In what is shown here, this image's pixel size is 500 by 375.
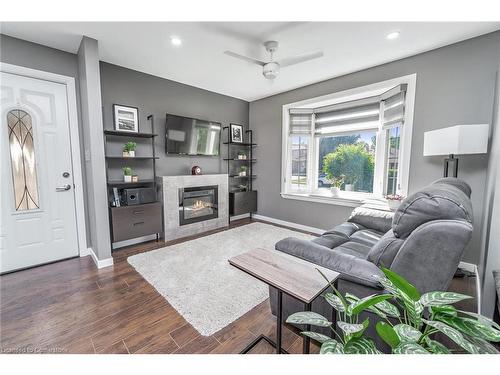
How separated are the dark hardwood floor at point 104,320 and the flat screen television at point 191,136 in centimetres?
212

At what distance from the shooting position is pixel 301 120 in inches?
163

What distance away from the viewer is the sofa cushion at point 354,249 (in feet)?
5.99

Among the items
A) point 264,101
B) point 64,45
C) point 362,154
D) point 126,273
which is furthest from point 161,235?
point 362,154

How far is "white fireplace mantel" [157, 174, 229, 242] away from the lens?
3.39 metres

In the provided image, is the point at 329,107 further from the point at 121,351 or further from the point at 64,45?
the point at 121,351

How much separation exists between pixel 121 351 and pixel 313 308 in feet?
4.29

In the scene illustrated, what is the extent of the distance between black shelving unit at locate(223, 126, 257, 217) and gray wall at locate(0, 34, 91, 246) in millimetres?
2480

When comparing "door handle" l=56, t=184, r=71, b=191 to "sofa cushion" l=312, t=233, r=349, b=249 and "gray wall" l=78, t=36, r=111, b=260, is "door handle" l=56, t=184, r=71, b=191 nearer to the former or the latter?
"gray wall" l=78, t=36, r=111, b=260

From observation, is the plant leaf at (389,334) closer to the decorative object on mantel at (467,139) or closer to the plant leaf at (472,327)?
the plant leaf at (472,327)

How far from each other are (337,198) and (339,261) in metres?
2.48

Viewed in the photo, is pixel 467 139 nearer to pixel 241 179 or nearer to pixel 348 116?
pixel 348 116

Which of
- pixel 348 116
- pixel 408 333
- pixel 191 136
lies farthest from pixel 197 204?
pixel 408 333

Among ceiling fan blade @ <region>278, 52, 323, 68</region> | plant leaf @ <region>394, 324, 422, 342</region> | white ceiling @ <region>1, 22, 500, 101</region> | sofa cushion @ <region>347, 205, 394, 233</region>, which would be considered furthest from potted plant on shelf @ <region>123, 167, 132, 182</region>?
plant leaf @ <region>394, 324, 422, 342</region>

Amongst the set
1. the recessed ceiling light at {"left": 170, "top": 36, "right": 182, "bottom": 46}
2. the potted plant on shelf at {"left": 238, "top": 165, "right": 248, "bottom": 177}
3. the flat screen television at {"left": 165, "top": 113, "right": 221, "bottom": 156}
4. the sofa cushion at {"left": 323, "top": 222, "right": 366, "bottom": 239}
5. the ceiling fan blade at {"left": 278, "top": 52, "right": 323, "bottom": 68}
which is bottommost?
the sofa cushion at {"left": 323, "top": 222, "right": 366, "bottom": 239}
